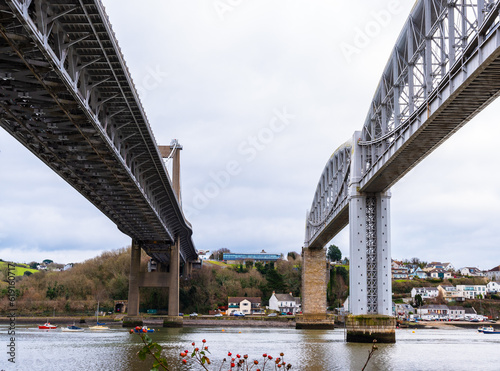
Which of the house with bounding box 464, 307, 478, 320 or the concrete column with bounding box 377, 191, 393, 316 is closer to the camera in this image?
the concrete column with bounding box 377, 191, 393, 316

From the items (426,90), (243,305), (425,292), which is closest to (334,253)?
(425,292)

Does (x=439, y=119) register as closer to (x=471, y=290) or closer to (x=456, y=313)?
(x=456, y=313)

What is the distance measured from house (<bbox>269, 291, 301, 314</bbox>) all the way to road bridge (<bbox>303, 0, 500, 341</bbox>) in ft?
206

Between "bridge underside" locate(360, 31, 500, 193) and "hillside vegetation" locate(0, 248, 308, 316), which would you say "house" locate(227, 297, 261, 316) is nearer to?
"hillside vegetation" locate(0, 248, 308, 316)

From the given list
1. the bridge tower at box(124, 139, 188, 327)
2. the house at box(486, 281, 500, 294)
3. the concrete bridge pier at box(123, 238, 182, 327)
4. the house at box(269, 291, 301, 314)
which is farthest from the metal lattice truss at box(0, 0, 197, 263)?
the house at box(486, 281, 500, 294)

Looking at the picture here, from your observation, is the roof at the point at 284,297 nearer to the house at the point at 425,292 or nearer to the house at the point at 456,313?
the house at the point at 456,313

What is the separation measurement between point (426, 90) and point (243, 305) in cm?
9556

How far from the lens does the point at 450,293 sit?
6260 inches

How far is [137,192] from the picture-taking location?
1880 inches

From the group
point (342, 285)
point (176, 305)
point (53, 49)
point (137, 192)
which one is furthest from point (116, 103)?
point (342, 285)

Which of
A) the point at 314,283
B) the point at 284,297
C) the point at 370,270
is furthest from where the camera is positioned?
the point at 284,297

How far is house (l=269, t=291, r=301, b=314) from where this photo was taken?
12519cm

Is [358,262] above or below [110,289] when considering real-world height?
above

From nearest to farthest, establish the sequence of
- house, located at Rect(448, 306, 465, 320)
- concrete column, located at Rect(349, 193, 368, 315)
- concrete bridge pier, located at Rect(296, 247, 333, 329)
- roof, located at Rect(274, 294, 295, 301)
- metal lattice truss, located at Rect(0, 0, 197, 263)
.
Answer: metal lattice truss, located at Rect(0, 0, 197, 263), concrete column, located at Rect(349, 193, 368, 315), concrete bridge pier, located at Rect(296, 247, 333, 329), roof, located at Rect(274, 294, 295, 301), house, located at Rect(448, 306, 465, 320)
